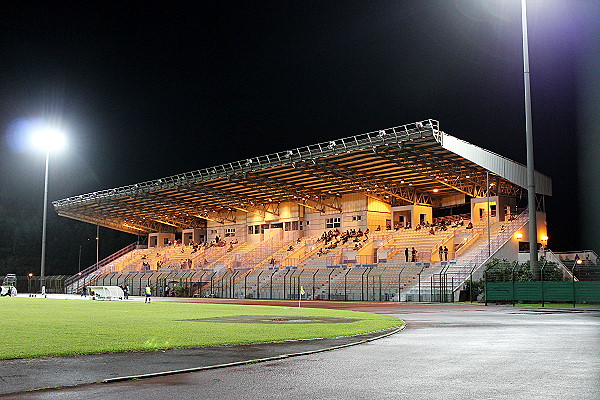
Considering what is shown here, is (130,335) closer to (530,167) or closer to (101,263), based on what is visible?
(530,167)

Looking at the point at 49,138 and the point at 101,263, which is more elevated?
the point at 49,138

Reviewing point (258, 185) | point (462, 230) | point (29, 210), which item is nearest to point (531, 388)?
point (462, 230)

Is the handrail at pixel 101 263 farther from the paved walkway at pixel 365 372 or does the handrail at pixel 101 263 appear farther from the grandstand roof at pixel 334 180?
the paved walkway at pixel 365 372

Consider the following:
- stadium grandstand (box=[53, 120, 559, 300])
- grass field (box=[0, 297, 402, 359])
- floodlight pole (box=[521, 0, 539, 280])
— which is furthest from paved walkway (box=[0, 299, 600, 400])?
stadium grandstand (box=[53, 120, 559, 300])

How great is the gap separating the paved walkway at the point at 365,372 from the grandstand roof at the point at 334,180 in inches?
1393

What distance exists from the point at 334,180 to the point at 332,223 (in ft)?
37.5

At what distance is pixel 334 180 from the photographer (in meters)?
61.6

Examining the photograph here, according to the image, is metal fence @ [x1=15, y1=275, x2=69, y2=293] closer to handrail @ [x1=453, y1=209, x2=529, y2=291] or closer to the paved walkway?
handrail @ [x1=453, y1=209, x2=529, y2=291]

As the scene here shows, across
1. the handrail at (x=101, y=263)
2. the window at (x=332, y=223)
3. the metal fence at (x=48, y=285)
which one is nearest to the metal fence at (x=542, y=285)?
the window at (x=332, y=223)

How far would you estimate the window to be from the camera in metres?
71.3

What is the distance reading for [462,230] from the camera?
57781 millimetres

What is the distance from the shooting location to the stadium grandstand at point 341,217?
50.7 m

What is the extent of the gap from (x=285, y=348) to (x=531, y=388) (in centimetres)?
557

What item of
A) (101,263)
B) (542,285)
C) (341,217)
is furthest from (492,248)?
(101,263)
